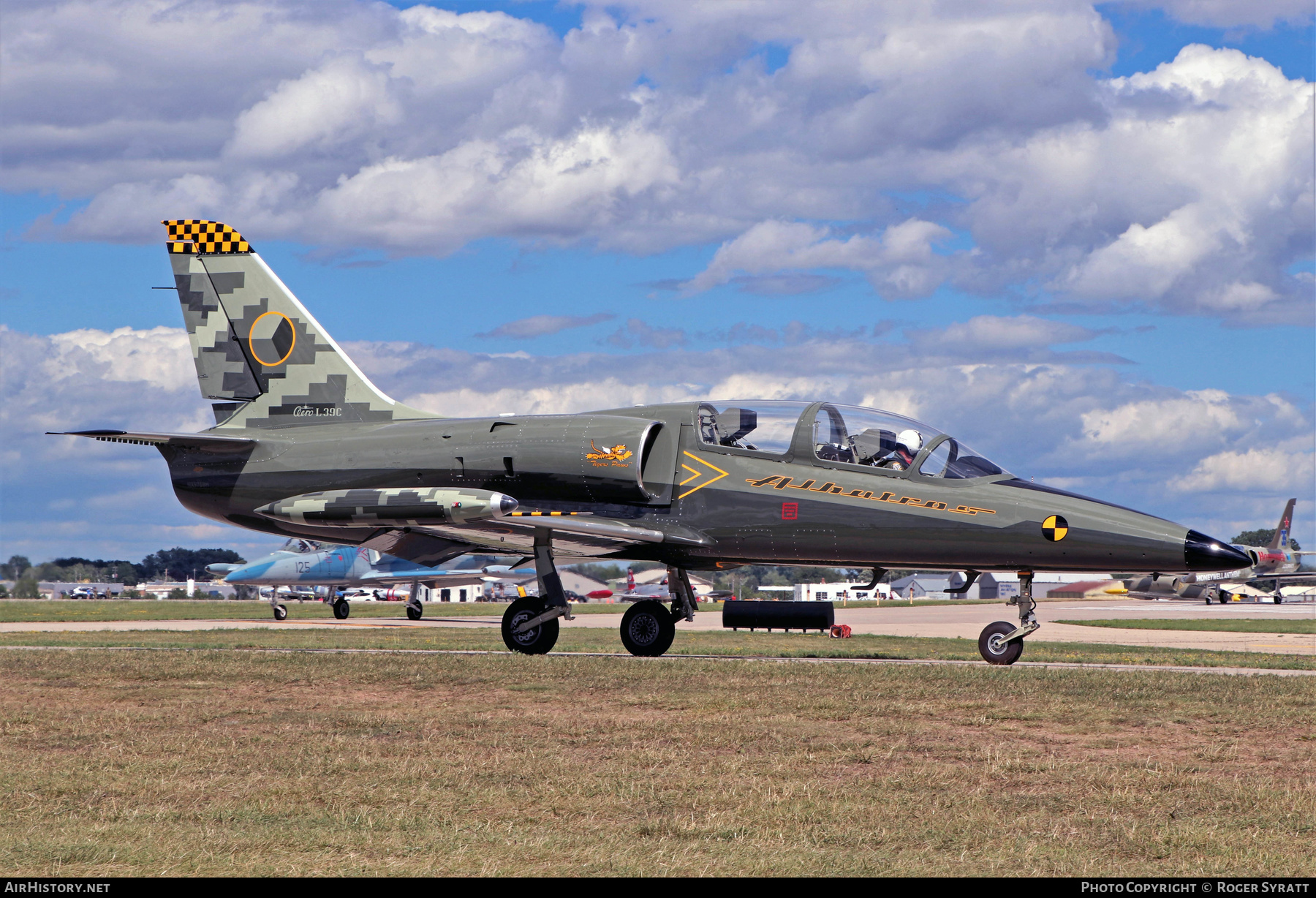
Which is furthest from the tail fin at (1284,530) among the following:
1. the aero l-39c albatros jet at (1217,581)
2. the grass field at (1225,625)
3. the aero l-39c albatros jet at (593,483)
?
the aero l-39c albatros jet at (593,483)

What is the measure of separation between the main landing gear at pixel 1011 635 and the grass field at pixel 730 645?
2804mm

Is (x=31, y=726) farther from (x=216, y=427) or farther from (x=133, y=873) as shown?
(x=216, y=427)

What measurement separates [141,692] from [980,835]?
975 cm

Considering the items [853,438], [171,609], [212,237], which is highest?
[212,237]

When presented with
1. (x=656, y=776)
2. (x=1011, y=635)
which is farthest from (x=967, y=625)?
(x=656, y=776)

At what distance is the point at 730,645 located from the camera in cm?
2406

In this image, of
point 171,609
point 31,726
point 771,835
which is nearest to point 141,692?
point 31,726

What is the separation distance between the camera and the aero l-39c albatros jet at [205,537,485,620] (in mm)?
50344

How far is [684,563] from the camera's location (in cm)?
1808

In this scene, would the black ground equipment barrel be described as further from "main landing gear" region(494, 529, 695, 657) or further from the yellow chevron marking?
the yellow chevron marking

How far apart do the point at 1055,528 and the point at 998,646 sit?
1.91m

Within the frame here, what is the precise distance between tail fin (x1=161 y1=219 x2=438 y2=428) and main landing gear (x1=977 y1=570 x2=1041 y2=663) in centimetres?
893

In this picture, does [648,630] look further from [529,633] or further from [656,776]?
[656,776]
